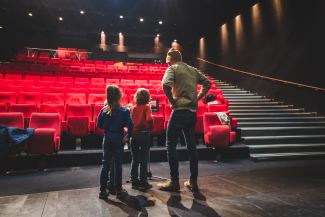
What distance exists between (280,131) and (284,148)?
21.4 inches

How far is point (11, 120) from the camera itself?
7.97 ft

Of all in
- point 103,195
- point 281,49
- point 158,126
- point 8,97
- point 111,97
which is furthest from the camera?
point 281,49

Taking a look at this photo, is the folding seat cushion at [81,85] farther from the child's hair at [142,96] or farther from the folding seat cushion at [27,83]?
the child's hair at [142,96]

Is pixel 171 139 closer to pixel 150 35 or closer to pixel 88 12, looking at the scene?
pixel 88 12

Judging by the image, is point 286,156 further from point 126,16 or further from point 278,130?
point 126,16

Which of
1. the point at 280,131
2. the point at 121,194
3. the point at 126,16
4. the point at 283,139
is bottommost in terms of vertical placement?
the point at 121,194

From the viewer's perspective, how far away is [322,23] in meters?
4.24

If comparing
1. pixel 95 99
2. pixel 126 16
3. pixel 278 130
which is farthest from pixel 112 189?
pixel 126 16

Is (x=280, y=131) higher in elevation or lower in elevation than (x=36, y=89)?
lower

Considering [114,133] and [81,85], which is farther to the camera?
[81,85]

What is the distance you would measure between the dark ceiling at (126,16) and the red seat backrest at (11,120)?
6638 mm

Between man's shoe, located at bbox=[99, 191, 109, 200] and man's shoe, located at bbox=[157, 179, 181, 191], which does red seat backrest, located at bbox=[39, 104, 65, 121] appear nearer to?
man's shoe, located at bbox=[99, 191, 109, 200]

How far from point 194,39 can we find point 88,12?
550 centimetres

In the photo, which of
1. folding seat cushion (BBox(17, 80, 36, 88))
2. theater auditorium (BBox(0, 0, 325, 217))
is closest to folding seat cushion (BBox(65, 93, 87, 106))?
theater auditorium (BBox(0, 0, 325, 217))
